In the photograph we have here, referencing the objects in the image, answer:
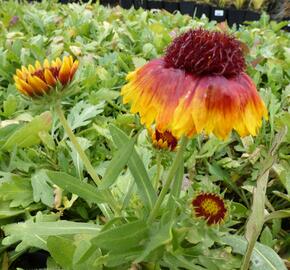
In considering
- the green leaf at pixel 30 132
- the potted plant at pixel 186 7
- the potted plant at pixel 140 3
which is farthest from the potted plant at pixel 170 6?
the green leaf at pixel 30 132

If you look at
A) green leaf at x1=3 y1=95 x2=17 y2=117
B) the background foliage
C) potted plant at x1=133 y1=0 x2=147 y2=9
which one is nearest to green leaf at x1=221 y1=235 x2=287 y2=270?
the background foliage

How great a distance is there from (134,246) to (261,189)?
0.23 metres

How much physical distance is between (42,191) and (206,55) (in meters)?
0.53

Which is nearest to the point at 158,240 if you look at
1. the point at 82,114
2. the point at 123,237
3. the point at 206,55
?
the point at 123,237

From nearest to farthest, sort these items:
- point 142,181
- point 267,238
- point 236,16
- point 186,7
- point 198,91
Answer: point 198,91 → point 142,181 → point 267,238 → point 236,16 → point 186,7

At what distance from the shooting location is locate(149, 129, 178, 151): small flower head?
2.96 feet

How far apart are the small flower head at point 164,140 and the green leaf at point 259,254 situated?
0.20m

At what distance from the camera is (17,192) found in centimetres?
106

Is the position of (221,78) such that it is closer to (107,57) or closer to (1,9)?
(107,57)

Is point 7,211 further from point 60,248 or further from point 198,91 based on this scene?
point 198,91

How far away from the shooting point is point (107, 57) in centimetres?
175

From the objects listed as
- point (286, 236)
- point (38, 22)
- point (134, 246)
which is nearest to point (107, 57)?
point (38, 22)

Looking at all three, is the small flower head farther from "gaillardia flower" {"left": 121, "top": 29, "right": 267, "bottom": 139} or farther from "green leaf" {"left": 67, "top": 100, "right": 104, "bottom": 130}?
"green leaf" {"left": 67, "top": 100, "right": 104, "bottom": 130}

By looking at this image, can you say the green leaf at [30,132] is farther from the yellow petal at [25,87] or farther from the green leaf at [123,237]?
the green leaf at [123,237]
